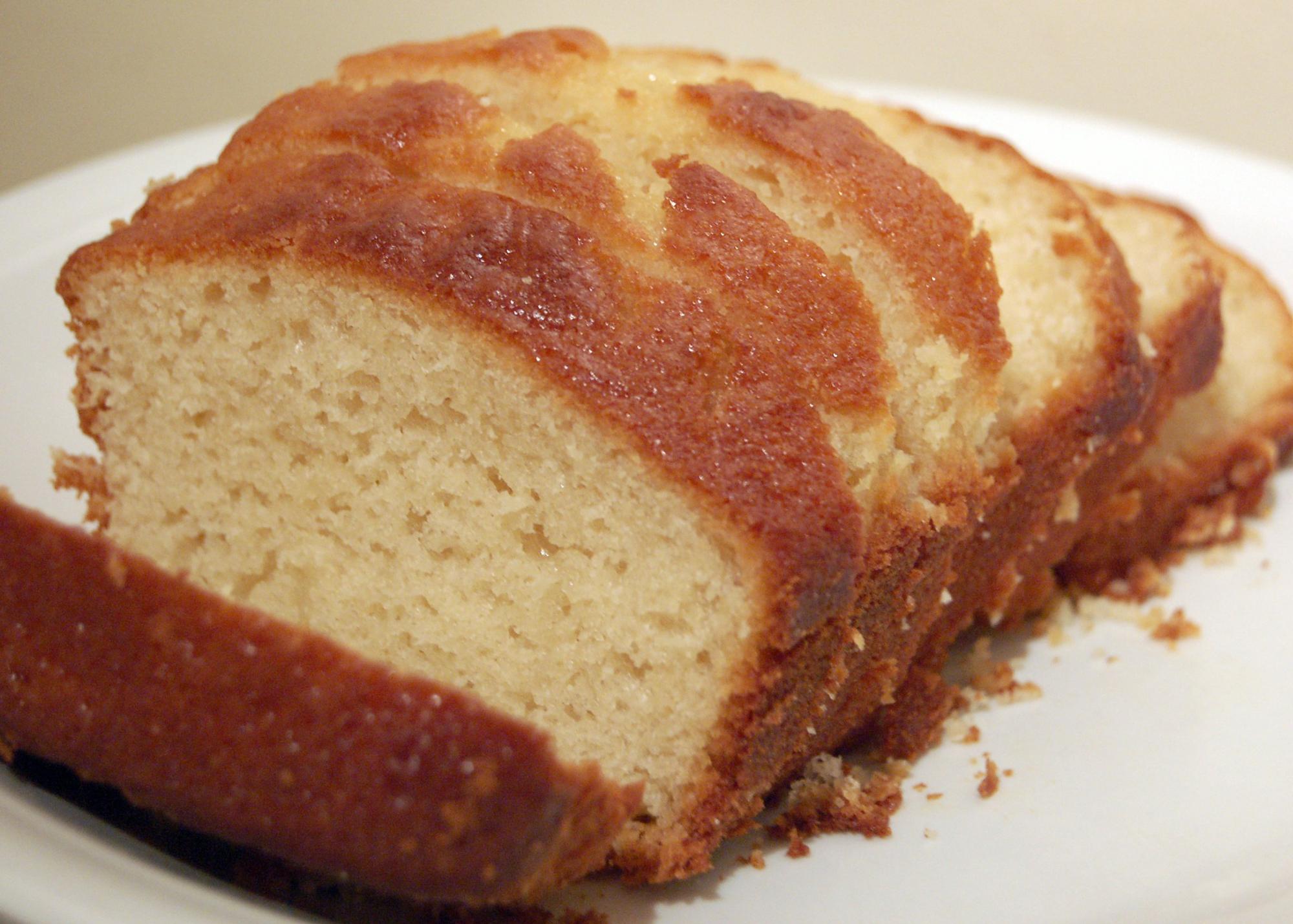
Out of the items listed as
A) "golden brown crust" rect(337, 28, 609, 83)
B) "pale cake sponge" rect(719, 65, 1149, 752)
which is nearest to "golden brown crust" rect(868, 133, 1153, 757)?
"pale cake sponge" rect(719, 65, 1149, 752)

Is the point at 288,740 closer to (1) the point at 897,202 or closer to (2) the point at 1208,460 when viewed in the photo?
(1) the point at 897,202

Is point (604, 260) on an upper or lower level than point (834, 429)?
upper

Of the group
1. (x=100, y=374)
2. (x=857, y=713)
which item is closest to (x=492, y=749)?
(x=857, y=713)

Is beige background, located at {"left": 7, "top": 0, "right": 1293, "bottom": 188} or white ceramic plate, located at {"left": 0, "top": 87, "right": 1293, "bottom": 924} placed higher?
beige background, located at {"left": 7, "top": 0, "right": 1293, "bottom": 188}

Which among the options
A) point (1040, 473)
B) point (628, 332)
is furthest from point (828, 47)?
point (628, 332)

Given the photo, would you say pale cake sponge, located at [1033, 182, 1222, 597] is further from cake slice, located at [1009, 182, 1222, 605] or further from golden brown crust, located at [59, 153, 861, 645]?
golden brown crust, located at [59, 153, 861, 645]

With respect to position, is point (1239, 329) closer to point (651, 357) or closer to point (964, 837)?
point (964, 837)
